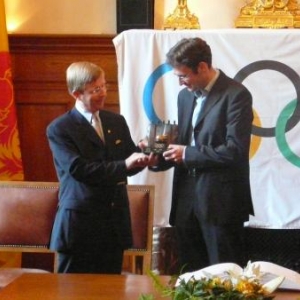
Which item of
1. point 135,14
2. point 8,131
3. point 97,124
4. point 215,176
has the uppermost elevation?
point 135,14

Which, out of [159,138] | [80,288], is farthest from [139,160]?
[80,288]

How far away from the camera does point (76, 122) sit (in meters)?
2.65

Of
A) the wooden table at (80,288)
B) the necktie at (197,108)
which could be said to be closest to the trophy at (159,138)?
the necktie at (197,108)

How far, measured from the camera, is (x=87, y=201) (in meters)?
2.63

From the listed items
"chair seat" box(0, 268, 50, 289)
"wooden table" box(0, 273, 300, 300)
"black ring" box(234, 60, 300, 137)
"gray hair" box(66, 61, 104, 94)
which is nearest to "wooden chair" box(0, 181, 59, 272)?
"chair seat" box(0, 268, 50, 289)

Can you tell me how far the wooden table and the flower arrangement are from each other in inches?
11.0

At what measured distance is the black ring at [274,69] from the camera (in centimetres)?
369

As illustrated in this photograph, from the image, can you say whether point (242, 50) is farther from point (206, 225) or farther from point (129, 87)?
point (206, 225)

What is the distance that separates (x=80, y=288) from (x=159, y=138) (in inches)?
35.8

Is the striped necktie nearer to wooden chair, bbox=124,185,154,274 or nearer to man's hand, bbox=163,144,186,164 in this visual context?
man's hand, bbox=163,144,186,164

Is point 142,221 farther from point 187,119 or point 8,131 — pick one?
point 8,131

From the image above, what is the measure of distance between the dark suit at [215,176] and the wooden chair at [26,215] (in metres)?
0.54

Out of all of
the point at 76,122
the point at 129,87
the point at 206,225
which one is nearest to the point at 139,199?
the point at 206,225

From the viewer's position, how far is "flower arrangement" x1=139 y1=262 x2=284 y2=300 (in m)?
1.53
